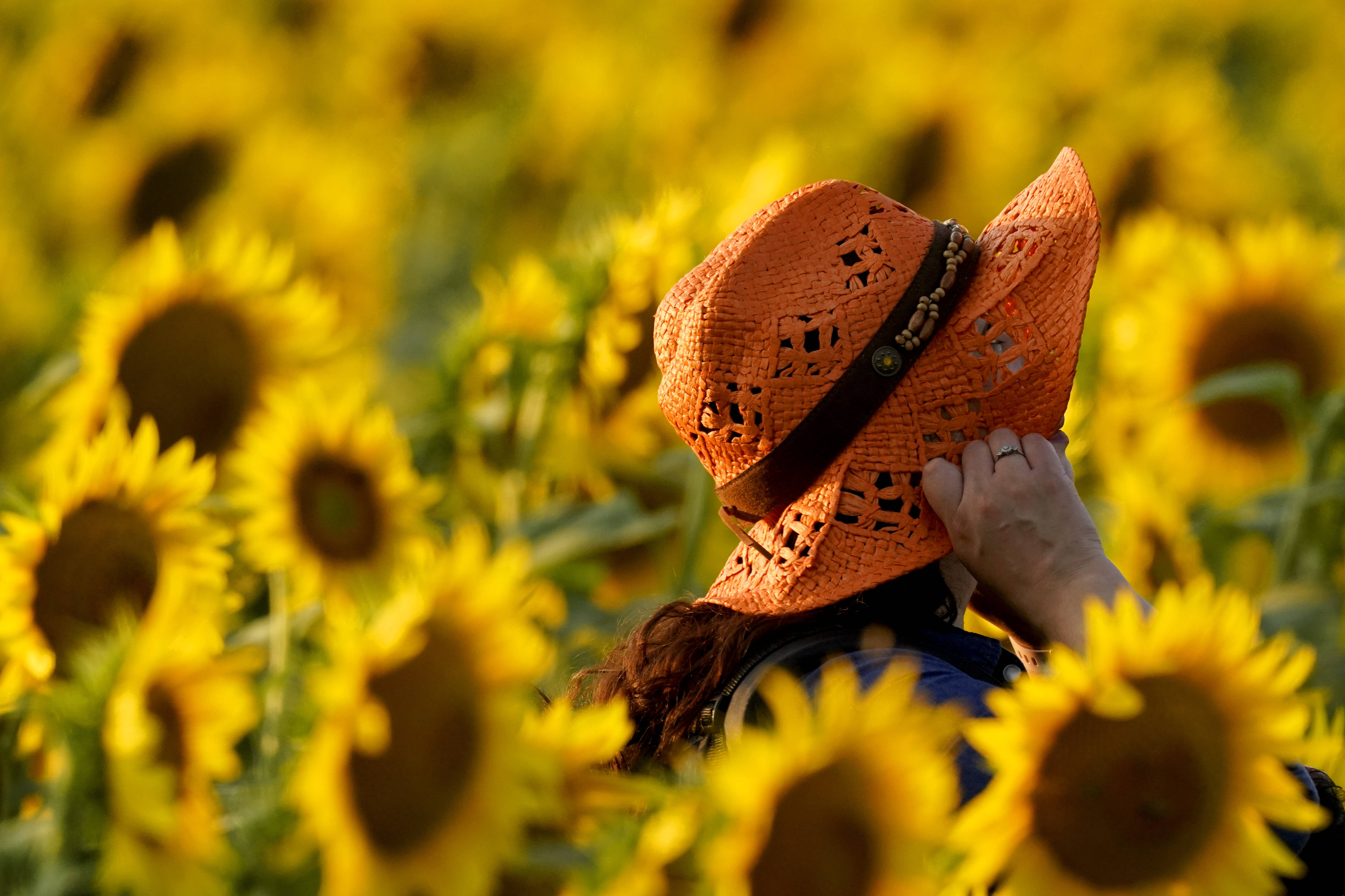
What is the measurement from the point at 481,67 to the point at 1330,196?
1.74m

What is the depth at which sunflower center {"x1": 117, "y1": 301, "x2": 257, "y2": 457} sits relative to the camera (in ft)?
→ 6.37

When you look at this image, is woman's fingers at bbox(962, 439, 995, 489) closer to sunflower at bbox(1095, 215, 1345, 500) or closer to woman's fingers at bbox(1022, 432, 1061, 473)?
woman's fingers at bbox(1022, 432, 1061, 473)

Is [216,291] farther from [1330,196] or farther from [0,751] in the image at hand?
[1330,196]

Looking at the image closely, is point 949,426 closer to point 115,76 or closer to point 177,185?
point 177,185

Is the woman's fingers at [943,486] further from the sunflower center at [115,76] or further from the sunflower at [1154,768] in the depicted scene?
the sunflower center at [115,76]

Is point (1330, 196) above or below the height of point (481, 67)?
below

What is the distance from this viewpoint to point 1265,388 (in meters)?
1.97

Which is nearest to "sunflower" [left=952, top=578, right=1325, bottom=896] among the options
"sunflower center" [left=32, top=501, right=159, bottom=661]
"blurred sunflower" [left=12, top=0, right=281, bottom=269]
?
"sunflower center" [left=32, top=501, right=159, bottom=661]

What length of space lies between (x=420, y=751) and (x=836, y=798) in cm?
29

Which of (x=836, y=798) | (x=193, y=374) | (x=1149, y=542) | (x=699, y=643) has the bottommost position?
(x=1149, y=542)

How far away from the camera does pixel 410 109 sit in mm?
3400

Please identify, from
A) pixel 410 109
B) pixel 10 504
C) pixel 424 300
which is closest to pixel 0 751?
pixel 10 504

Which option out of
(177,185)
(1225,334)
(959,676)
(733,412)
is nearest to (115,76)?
(177,185)

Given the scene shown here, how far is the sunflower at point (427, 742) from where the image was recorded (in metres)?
1.01
